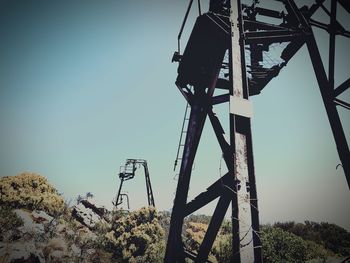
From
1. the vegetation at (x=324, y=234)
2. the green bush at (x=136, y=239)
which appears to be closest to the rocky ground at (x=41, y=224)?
the green bush at (x=136, y=239)

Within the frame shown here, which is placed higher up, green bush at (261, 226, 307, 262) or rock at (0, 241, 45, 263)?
rock at (0, 241, 45, 263)

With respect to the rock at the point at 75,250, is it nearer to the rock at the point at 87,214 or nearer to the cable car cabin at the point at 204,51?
the rock at the point at 87,214

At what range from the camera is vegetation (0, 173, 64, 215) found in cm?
1091

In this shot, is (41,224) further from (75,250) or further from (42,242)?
(75,250)

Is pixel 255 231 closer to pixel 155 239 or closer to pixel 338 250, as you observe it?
pixel 155 239

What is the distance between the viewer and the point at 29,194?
11578 millimetres

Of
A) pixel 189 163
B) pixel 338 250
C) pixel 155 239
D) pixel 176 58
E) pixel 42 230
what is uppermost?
pixel 176 58

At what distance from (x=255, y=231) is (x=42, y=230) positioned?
9626 mm

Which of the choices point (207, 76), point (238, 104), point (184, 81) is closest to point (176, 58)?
point (184, 81)

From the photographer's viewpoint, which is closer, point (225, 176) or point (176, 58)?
point (225, 176)

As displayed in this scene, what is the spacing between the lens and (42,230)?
8852mm

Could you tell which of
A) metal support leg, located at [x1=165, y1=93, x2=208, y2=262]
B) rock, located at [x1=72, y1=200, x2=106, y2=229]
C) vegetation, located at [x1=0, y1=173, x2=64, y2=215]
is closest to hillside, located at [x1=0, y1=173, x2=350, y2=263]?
vegetation, located at [x1=0, y1=173, x2=64, y2=215]

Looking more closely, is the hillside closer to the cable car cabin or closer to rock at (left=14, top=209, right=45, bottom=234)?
rock at (left=14, top=209, right=45, bottom=234)

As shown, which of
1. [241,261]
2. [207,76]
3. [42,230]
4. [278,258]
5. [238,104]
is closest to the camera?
[241,261]
